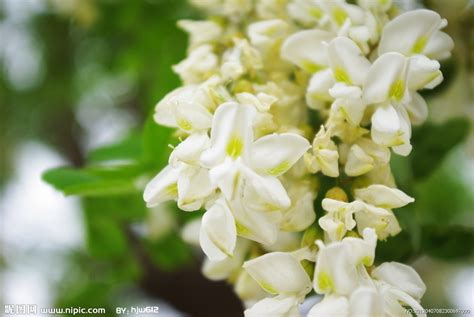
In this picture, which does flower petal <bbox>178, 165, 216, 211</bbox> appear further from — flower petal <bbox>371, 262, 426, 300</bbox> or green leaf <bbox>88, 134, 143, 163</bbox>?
green leaf <bbox>88, 134, 143, 163</bbox>

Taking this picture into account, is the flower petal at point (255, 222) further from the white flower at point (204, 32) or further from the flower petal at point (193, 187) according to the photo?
the white flower at point (204, 32)

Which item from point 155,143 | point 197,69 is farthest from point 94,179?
point 197,69

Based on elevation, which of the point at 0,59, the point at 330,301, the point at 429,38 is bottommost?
the point at 0,59

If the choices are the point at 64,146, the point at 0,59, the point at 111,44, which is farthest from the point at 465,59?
the point at 64,146

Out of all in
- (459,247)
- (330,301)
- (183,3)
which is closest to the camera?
(330,301)

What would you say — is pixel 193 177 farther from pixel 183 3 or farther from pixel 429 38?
pixel 183 3

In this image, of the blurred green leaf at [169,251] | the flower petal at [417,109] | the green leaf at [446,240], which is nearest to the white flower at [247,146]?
the flower petal at [417,109]

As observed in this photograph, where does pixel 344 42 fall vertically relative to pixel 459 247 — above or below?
above
